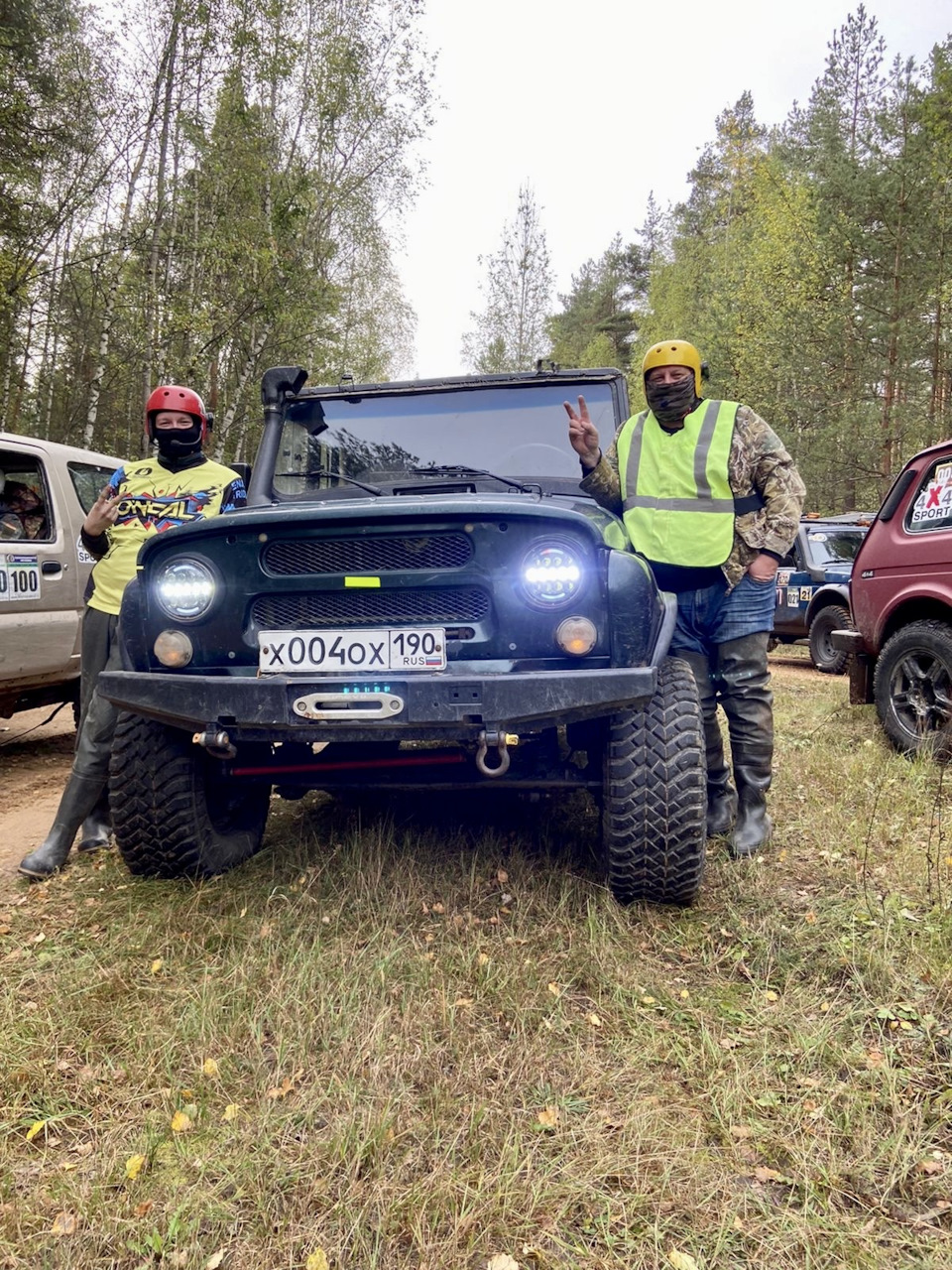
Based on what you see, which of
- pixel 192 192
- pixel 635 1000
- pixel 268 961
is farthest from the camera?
pixel 192 192

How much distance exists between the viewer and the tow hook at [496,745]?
7.30 ft

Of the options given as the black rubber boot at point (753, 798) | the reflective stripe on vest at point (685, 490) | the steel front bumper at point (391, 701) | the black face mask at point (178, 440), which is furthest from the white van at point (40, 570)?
the black rubber boot at point (753, 798)

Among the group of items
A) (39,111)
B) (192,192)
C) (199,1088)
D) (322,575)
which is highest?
(39,111)

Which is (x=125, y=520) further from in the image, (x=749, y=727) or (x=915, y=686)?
(x=915, y=686)

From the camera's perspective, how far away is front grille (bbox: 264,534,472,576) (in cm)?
240

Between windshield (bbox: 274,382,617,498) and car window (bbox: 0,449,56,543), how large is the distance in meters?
2.12

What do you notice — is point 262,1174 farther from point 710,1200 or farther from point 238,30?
point 238,30

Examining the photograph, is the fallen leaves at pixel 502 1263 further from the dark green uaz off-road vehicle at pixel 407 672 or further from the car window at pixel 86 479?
the car window at pixel 86 479

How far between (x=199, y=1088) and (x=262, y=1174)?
36 cm

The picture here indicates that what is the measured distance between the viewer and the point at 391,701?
2.25m

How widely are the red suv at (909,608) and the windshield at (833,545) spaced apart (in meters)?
5.04

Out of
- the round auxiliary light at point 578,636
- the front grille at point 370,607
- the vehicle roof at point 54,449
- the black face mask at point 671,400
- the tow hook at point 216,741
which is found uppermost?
the vehicle roof at point 54,449

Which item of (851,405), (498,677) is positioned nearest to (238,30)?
(851,405)

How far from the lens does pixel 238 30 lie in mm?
13266
